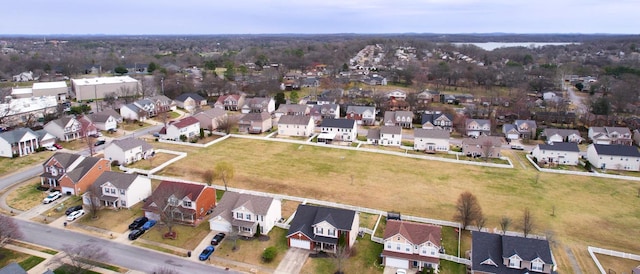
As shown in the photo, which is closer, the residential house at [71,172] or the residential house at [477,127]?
the residential house at [71,172]

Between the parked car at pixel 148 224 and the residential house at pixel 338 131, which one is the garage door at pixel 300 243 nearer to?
the parked car at pixel 148 224

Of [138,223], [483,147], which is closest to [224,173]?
[138,223]

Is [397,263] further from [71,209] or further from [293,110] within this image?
[293,110]

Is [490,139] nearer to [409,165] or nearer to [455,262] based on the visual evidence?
[409,165]

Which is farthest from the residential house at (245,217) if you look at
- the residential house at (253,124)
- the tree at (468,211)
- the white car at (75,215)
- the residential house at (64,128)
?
the residential house at (64,128)

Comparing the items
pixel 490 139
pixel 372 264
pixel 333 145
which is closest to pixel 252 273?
pixel 372 264

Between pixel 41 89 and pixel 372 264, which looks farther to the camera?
pixel 41 89
